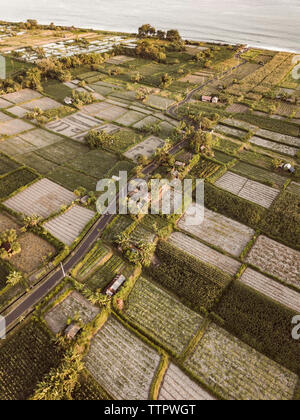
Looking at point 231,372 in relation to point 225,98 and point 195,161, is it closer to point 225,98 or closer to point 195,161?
point 195,161

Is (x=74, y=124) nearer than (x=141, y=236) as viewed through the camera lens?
No

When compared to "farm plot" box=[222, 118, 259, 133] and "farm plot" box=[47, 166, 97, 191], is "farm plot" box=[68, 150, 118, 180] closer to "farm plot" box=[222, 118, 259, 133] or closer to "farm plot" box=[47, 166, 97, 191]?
"farm plot" box=[47, 166, 97, 191]

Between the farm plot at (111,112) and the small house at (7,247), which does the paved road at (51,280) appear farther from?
the farm plot at (111,112)

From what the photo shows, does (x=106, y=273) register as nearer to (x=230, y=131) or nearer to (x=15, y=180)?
(x=15, y=180)

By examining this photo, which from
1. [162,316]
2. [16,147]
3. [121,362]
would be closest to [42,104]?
[16,147]

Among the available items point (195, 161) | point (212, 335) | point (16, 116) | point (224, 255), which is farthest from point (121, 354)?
point (16, 116)

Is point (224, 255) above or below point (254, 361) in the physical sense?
above

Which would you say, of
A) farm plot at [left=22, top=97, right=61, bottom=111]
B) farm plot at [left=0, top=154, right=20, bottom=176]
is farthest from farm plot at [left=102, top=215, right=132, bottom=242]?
farm plot at [left=22, top=97, right=61, bottom=111]
